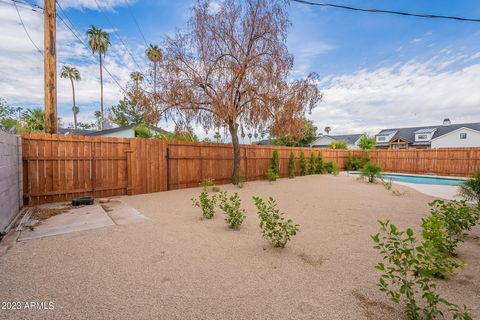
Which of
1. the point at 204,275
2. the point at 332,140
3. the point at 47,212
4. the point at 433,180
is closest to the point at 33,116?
the point at 47,212

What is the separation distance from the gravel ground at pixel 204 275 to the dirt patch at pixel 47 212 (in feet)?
4.66

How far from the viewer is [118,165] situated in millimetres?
6277

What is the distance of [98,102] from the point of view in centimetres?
2583

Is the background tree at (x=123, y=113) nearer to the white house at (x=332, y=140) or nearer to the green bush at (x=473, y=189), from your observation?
the white house at (x=332, y=140)

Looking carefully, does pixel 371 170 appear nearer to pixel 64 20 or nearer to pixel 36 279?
pixel 36 279

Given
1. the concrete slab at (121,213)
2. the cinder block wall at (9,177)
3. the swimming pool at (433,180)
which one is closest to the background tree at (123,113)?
the cinder block wall at (9,177)

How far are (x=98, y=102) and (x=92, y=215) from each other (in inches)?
1066

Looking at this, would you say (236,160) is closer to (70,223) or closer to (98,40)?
(70,223)

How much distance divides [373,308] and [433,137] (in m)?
32.6

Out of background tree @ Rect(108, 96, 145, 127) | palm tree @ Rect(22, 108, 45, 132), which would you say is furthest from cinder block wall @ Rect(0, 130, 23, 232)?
background tree @ Rect(108, 96, 145, 127)

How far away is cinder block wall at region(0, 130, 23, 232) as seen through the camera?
3256 millimetres

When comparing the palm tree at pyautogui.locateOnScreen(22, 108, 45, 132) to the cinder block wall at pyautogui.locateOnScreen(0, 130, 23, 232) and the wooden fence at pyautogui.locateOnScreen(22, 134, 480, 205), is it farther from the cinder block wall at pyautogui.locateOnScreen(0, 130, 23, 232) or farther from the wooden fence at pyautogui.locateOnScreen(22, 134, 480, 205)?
the cinder block wall at pyautogui.locateOnScreen(0, 130, 23, 232)

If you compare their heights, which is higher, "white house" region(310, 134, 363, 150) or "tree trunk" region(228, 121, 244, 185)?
"white house" region(310, 134, 363, 150)

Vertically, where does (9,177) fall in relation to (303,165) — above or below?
above
